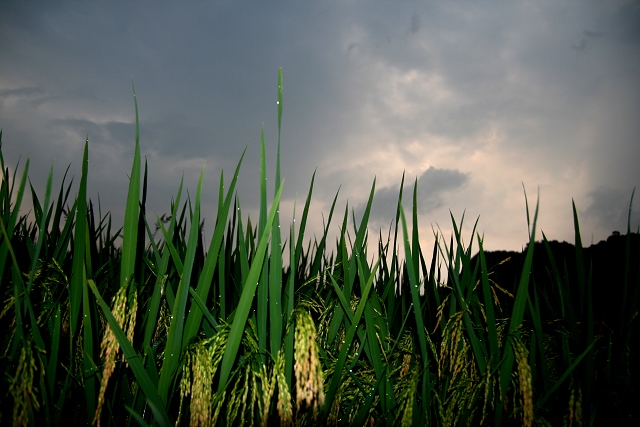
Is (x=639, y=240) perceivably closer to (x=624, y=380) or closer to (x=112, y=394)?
(x=624, y=380)

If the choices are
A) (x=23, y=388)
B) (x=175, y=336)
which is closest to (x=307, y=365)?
(x=175, y=336)

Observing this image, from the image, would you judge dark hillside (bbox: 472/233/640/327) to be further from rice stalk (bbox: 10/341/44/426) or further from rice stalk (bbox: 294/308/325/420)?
rice stalk (bbox: 10/341/44/426)

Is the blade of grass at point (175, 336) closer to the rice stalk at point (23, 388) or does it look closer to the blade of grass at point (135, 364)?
the blade of grass at point (135, 364)

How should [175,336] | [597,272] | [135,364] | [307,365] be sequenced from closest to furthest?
[307,365] < [135,364] < [175,336] < [597,272]

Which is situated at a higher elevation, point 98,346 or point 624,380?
point 98,346

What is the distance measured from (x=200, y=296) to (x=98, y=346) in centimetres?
63

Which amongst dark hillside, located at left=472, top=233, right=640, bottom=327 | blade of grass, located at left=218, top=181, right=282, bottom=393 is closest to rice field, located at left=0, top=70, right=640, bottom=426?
blade of grass, located at left=218, top=181, right=282, bottom=393

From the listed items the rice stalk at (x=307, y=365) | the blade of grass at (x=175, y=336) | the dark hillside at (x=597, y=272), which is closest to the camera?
the rice stalk at (x=307, y=365)

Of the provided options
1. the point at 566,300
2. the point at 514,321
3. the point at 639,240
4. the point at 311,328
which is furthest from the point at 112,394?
the point at 639,240

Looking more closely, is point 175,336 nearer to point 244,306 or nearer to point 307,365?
point 244,306

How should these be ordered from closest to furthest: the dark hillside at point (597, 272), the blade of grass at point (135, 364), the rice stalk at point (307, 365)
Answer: the rice stalk at point (307, 365) < the blade of grass at point (135, 364) < the dark hillside at point (597, 272)

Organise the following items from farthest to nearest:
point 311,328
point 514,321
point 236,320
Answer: point 514,321, point 236,320, point 311,328

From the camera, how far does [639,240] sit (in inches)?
97.7

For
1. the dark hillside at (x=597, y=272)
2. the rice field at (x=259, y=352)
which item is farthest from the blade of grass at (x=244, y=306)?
the dark hillside at (x=597, y=272)
